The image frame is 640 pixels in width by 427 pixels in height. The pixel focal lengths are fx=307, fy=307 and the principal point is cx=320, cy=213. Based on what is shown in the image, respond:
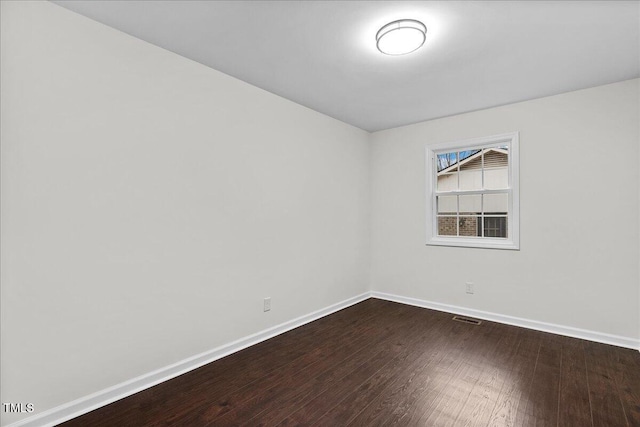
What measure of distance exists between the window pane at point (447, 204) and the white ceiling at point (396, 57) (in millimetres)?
1311

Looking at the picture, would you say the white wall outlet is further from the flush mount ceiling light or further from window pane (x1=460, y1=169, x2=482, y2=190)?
the flush mount ceiling light

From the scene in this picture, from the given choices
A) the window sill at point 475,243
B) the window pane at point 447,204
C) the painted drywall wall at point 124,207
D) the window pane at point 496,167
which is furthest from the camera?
the window pane at point 447,204

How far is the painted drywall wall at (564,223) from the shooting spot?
117 inches

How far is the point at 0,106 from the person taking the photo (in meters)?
1.70

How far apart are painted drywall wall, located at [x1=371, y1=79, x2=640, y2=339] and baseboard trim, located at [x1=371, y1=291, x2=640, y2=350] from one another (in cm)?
5

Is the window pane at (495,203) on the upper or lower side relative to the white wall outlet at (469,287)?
upper

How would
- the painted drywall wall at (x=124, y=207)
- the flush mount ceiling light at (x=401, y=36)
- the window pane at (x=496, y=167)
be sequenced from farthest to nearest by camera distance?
the window pane at (x=496, y=167) < the flush mount ceiling light at (x=401, y=36) < the painted drywall wall at (x=124, y=207)

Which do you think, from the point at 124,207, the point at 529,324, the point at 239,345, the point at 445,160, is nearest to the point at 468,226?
the point at 445,160

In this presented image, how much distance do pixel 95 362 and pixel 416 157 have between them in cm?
405

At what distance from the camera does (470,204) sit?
13.2ft

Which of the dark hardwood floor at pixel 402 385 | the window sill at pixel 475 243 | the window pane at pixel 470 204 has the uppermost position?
the window pane at pixel 470 204

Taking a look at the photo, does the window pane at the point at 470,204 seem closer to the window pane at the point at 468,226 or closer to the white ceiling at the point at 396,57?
the window pane at the point at 468,226

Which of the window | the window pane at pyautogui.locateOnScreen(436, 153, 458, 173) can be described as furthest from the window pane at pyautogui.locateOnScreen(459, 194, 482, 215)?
the window pane at pyautogui.locateOnScreen(436, 153, 458, 173)

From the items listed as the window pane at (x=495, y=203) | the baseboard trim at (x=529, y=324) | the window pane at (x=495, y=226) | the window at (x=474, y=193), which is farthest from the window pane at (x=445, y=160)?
the baseboard trim at (x=529, y=324)
